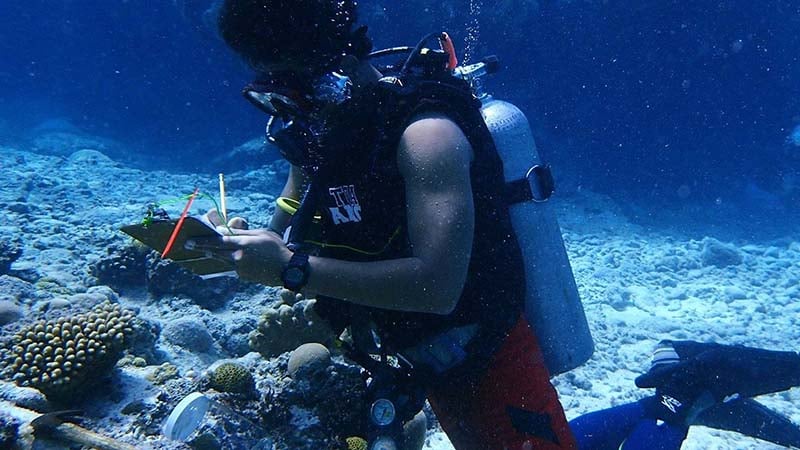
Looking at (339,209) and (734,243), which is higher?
(339,209)

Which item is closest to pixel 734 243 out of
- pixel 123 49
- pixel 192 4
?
pixel 192 4

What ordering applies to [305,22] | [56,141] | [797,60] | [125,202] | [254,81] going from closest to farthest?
[305,22] → [254,81] → [125,202] → [797,60] → [56,141]

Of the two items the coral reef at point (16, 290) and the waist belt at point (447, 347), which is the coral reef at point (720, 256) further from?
the coral reef at point (16, 290)

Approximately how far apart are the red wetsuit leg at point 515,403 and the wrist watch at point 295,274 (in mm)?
1034

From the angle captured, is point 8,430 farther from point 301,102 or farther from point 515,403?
point 515,403

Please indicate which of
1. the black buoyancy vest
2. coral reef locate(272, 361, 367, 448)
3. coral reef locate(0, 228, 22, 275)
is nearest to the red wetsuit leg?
the black buoyancy vest

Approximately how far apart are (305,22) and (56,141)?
28.4m

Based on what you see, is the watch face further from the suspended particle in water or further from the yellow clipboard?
the suspended particle in water

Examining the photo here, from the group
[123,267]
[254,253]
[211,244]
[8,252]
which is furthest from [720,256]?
[8,252]

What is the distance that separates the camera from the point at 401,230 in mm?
2072

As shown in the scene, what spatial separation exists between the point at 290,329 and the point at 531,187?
3.11m

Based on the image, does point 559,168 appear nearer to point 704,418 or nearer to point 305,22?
point 704,418

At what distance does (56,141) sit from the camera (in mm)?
23703

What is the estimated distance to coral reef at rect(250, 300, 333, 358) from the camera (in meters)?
4.60
